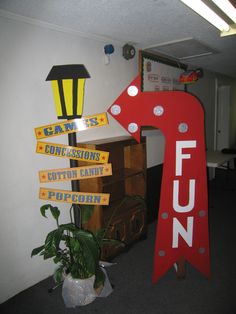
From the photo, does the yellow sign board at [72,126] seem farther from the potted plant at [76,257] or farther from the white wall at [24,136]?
the potted plant at [76,257]

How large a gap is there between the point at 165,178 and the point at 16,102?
138cm

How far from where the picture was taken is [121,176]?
260 cm

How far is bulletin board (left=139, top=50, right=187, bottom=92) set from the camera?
307 centimetres

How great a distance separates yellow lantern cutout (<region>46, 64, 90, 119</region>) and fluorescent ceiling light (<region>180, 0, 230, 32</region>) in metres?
0.83

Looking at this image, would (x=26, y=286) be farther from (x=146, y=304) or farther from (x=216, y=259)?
(x=216, y=259)

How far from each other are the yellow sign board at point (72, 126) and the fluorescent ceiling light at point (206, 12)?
93 cm

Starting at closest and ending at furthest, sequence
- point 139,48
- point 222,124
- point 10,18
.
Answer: point 10,18 < point 139,48 < point 222,124

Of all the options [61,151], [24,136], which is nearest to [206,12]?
[61,151]

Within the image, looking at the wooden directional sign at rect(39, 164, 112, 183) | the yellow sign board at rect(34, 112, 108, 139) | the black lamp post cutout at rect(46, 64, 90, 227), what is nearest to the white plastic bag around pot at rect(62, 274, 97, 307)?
the wooden directional sign at rect(39, 164, 112, 183)

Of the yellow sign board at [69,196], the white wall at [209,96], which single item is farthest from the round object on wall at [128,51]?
the white wall at [209,96]

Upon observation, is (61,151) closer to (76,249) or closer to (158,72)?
(76,249)

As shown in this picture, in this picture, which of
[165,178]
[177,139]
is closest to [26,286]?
[165,178]

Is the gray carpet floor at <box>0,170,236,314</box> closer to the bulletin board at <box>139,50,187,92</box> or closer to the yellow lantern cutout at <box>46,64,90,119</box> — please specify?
the yellow lantern cutout at <box>46,64,90,119</box>

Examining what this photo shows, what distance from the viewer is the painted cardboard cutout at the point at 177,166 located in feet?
6.38
